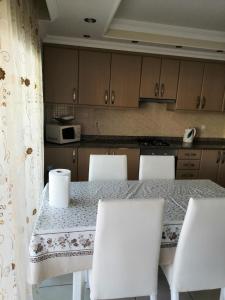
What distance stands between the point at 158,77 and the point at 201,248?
105 inches

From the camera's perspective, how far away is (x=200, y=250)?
141 cm

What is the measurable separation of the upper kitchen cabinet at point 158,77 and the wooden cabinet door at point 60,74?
39.1 inches

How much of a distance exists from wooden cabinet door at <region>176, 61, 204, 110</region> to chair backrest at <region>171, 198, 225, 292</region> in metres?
2.52

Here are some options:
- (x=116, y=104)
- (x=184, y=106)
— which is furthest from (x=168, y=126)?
(x=116, y=104)

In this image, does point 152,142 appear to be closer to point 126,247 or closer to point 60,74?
point 60,74

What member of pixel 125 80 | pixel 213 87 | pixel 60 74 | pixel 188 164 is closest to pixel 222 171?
pixel 188 164

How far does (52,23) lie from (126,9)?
2.63ft

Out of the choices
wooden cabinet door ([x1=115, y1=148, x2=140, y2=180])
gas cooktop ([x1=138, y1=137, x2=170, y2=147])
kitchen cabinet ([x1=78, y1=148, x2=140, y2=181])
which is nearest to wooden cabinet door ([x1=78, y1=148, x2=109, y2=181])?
kitchen cabinet ([x1=78, y1=148, x2=140, y2=181])

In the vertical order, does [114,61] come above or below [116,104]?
above

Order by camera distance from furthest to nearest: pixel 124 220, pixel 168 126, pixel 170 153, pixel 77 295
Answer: pixel 168 126 → pixel 170 153 → pixel 77 295 → pixel 124 220

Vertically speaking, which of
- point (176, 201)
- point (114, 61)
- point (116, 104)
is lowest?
point (176, 201)

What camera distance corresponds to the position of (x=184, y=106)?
3.62 m

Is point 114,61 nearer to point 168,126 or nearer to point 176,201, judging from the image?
point 168,126

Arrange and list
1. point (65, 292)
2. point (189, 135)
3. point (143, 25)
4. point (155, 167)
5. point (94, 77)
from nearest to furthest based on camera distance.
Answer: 1. point (65, 292)
2. point (155, 167)
3. point (143, 25)
4. point (94, 77)
5. point (189, 135)
